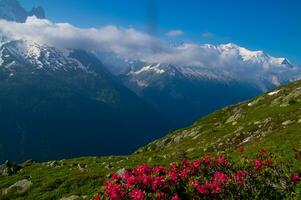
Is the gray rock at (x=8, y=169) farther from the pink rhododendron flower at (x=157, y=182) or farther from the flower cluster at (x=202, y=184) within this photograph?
the pink rhododendron flower at (x=157, y=182)

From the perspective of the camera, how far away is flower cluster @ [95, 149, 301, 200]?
56.8 ft

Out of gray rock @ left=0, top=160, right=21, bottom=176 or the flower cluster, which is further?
gray rock @ left=0, top=160, right=21, bottom=176

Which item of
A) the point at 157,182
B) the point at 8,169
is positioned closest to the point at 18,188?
the point at 8,169

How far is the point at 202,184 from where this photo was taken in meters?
18.3

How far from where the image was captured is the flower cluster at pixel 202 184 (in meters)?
17.3

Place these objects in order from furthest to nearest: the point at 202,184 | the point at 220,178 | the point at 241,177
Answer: the point at 202,184 < the point at 241,177 < the point at 220,178

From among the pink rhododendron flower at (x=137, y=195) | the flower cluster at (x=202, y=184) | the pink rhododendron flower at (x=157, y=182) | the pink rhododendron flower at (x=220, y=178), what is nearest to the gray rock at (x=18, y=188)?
the flower cluster at (x=202, y=184)

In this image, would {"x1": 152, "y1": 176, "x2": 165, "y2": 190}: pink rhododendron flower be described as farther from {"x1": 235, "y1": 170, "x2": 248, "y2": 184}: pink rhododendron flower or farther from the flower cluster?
{"x1": 235, "y1": 170, "x2": 248, "y2": 184}: pink rhododendron flower

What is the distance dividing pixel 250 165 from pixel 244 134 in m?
39.5

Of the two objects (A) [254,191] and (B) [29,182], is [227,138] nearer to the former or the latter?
(B) [29,182]

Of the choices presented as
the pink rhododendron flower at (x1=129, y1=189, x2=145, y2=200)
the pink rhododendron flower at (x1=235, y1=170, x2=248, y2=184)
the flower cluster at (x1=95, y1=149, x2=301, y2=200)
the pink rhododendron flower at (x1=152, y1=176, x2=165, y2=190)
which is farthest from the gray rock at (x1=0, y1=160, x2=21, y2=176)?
the pink rhododendron flower at (x1=235, y1=170, x2=248, y2=184)

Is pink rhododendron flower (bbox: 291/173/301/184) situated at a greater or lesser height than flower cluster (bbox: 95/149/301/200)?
lesser

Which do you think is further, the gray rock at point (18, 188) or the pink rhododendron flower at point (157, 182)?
the gray rock at point (18, 188)

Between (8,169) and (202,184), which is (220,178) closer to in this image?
(202,184)
